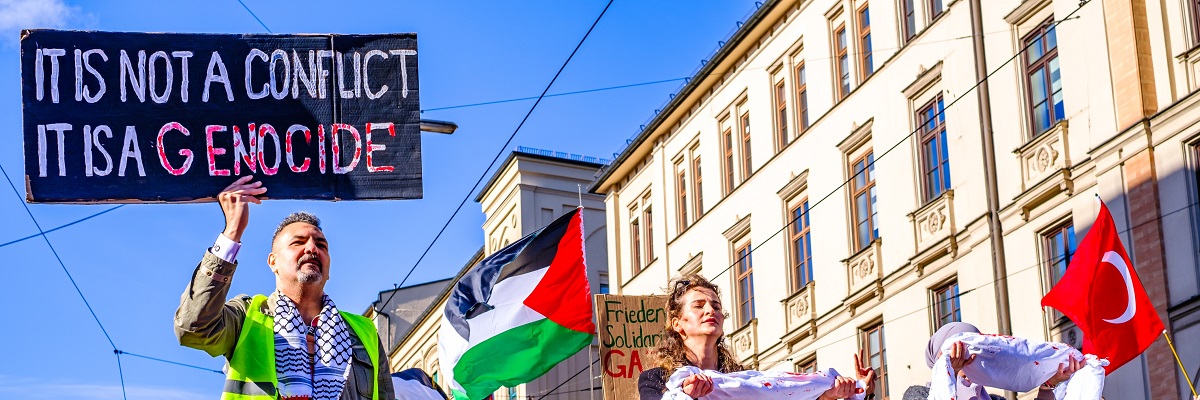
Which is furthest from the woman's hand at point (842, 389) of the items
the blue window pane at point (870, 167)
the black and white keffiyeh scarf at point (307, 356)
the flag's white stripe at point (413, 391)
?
the blue window pane at point (870, 167)

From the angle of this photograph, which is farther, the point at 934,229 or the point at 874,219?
the point at 874,219

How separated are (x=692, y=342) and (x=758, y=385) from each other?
0.46 metres

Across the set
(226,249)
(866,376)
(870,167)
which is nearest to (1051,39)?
(870,167)

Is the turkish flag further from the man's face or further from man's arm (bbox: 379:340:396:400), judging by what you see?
the man's face

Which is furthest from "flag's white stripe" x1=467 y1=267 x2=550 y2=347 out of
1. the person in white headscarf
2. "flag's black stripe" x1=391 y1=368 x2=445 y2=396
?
the person in white headscarf

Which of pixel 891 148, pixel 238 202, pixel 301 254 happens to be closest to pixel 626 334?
pixel 238 202

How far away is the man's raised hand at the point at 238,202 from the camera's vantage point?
6645mm

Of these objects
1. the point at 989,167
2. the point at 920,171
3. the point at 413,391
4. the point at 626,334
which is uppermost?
the point at 920,171

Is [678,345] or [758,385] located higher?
[678,345]

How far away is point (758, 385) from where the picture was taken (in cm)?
725

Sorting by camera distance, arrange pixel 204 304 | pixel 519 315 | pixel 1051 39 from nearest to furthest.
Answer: pixel 204 304 < pixel 519 315 < pixel 1051 39

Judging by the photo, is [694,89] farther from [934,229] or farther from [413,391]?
[413,391]

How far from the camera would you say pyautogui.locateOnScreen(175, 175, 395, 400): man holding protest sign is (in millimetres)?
6359

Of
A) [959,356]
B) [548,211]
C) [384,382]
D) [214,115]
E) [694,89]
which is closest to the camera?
[384,382]
